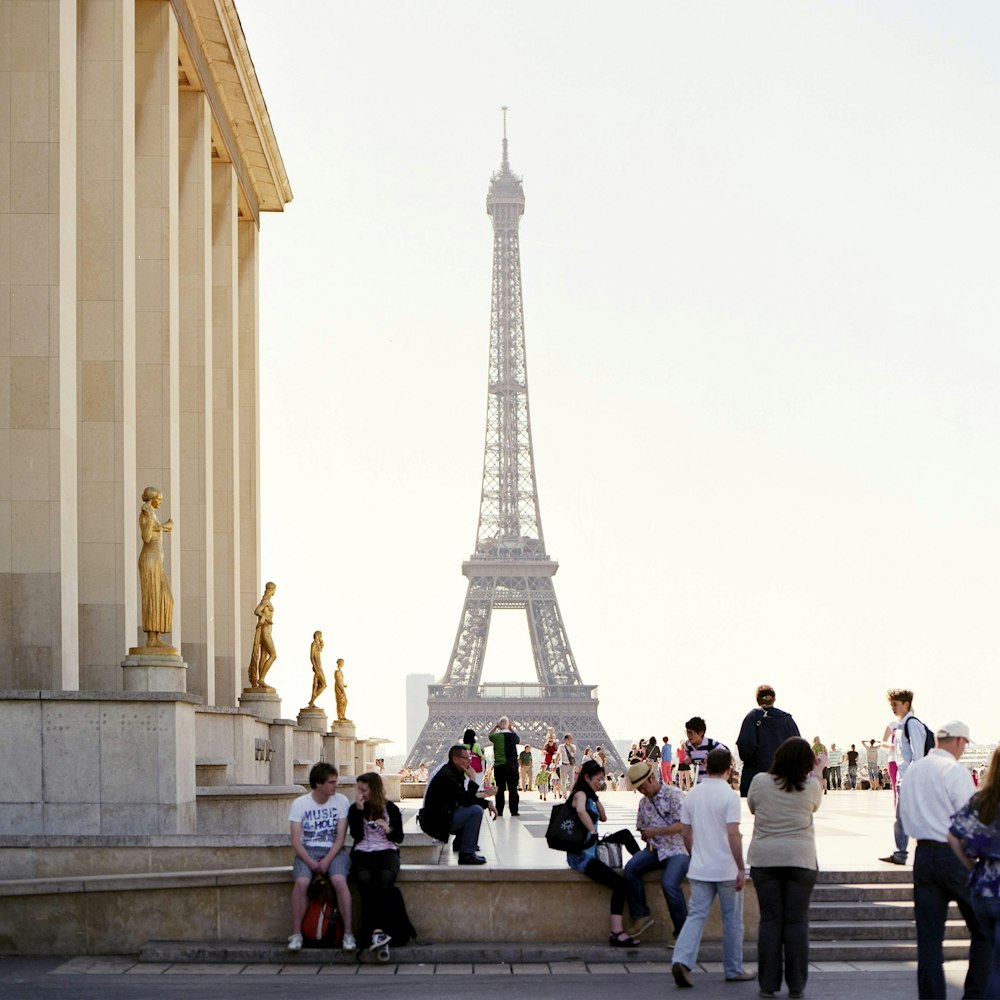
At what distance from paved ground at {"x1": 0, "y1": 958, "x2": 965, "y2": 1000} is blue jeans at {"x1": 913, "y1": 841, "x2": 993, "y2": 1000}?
1387mm

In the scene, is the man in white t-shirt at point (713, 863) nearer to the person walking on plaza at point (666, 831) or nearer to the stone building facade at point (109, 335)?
the person walking on plaza at point (666, 831)

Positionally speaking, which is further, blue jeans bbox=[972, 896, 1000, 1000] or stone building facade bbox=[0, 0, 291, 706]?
stone building facade bbox=[0, 0, 291, 706]

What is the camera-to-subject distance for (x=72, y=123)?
21.7 meters

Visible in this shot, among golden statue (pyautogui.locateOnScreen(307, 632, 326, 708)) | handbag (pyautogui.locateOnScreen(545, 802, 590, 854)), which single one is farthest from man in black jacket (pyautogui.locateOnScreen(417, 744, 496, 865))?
golden statue (pyautogui.locateOnScreen(307, 632, 326, 708))

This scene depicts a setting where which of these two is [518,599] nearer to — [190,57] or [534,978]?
[190,57]

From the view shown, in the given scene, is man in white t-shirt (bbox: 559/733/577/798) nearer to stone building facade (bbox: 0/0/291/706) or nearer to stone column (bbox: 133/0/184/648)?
stone building facade (bbox: 0/0/291/706)

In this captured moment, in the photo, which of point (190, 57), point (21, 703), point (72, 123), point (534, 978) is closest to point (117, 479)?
point (72, 123)

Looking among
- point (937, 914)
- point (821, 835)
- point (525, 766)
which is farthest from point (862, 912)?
point (525, 766)

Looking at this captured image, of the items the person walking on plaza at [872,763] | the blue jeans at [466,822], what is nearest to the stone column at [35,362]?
the blue jeans at [466,822]

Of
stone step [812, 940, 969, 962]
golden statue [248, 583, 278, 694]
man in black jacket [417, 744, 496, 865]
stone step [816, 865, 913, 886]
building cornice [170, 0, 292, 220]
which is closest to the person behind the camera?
stone step [812, 940, 969, 962]

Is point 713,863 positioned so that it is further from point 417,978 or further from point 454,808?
point 454,808

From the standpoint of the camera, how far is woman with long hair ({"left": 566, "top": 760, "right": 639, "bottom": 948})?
51.5ft

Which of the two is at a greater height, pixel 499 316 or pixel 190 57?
pixel 499 316

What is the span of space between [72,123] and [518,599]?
79.6 metres
